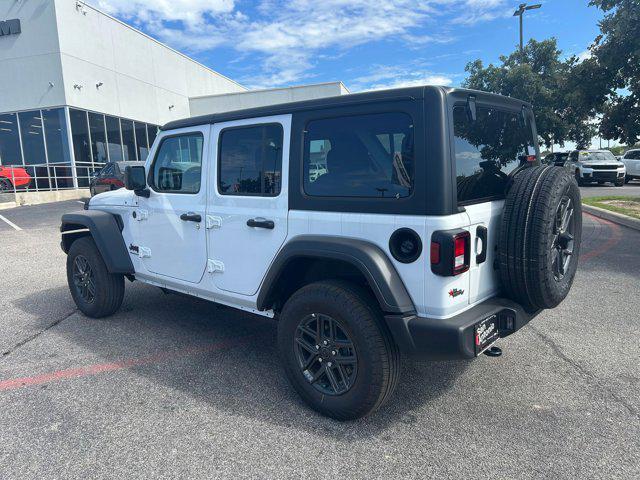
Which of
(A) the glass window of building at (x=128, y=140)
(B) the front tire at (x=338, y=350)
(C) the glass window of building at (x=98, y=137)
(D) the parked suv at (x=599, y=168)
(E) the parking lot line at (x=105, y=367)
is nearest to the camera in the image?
(B) the front tire at (x=338, y=350)

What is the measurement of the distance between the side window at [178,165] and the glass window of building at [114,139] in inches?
805

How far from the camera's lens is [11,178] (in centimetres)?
1784

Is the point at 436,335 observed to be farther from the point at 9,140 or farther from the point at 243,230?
the point at 9,140

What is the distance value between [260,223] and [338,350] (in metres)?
1.02

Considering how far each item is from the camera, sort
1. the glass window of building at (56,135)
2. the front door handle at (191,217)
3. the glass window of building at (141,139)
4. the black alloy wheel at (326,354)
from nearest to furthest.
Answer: the black alloy wheel at (326,354)
the front door handle at (191,217)
the glass window of building at (56,135)
the glass window of building at (141,139)

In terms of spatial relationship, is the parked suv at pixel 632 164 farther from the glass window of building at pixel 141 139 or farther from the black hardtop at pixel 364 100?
the glass window of building at pixel 141 139

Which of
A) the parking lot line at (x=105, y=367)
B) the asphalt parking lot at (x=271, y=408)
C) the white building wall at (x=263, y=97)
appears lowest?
the asphalt parking lot at (x=271, y=408)

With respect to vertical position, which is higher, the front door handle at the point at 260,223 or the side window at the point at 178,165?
the side window at the point at 178,165

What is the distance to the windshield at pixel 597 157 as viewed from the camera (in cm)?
2103

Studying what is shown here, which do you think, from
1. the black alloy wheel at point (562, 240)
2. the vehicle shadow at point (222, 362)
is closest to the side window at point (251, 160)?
the vehicle shadow at point (222, 362)

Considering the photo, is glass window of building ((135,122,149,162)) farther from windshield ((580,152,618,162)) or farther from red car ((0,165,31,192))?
windshield ((580,152,618,162))

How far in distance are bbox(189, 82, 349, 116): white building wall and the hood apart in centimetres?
2079

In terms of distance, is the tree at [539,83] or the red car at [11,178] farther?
the tree at [539,83]

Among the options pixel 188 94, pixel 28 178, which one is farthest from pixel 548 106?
pixel 28 178
